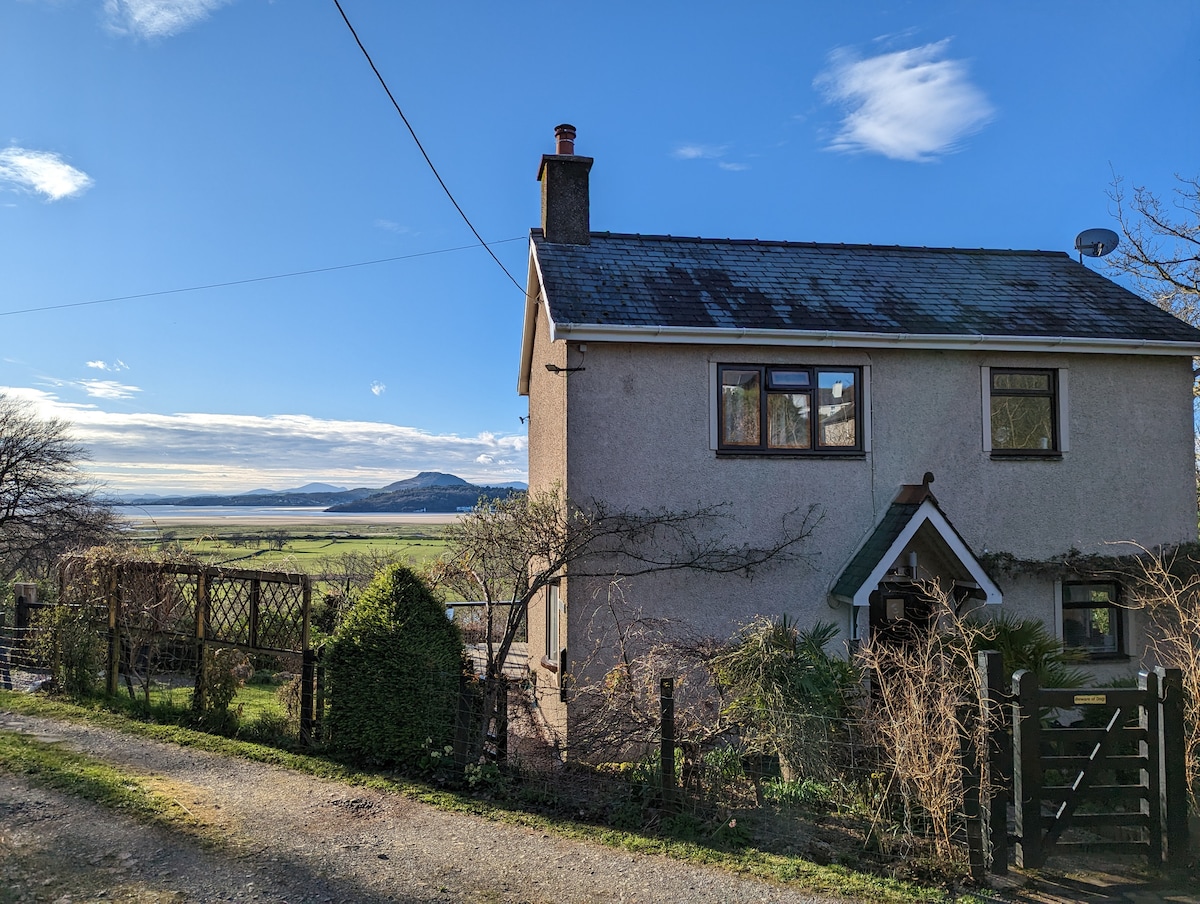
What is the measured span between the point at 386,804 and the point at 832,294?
9780mm

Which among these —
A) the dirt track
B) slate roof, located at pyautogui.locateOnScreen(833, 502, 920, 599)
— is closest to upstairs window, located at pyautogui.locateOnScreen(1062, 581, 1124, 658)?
slate roof, located at pyautogui.locateOnScreen(833, 502, 920, 599)

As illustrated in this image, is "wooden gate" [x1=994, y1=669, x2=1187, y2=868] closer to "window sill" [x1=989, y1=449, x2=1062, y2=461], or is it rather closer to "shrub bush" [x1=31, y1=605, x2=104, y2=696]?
"window sill" [x1=989, y1=449, x2=1062, y2=461]

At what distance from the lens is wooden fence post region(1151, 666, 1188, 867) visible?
20.3 feet

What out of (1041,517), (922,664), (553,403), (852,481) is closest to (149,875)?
(922,664)

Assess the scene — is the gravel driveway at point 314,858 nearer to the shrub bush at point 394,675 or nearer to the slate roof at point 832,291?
the shrub bush at point 394,675

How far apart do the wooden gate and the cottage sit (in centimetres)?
423

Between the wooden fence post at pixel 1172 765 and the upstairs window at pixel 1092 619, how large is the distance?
6225mm

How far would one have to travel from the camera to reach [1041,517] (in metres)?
11.9

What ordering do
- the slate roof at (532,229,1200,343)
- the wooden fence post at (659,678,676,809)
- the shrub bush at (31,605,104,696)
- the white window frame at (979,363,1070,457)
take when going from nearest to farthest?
the wooden fence post at (659,678,676,809)
the shrub bush at (31,605,104,696)
the slate roof at (532,229,1200,343)
the white window frame at (979,363,1070,457)

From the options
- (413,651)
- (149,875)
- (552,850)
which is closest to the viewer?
(149,875)

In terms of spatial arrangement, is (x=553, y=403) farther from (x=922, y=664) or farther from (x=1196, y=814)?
(x=1196, y=814)

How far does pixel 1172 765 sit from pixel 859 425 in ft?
20.1

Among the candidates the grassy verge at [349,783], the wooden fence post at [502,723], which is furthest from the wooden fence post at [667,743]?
the wooden fence post at [502,723]

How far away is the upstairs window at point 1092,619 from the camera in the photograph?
1205cm
